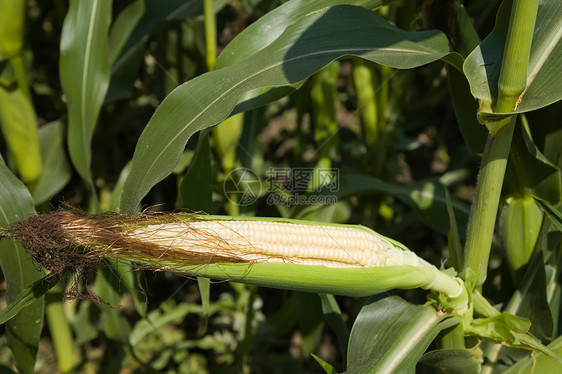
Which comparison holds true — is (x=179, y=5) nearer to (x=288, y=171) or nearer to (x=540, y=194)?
(x=288, y=171)

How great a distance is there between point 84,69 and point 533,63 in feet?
2.96

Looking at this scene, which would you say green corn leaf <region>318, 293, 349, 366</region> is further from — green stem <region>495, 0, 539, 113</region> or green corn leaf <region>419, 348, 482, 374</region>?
green stem <region>495, 0, 539, 113</region>

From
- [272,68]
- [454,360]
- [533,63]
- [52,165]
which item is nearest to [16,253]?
[272,68]

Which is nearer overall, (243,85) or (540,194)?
→ (243,85)

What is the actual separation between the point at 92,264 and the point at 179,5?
3.08ft

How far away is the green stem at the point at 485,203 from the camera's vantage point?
81cm

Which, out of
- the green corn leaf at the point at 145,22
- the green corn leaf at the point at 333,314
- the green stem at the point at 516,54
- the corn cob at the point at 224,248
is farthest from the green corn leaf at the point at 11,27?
the green stem at the point at 516,54

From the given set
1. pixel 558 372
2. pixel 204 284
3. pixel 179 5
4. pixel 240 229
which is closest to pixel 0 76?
pixel 179 5

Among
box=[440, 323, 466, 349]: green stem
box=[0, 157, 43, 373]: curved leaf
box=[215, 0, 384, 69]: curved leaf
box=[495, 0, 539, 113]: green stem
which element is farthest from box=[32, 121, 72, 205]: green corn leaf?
box=[495, 0, 539, 113]: green stem

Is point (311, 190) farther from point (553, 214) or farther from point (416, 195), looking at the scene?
point (553, 214)

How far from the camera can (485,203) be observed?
835 mm

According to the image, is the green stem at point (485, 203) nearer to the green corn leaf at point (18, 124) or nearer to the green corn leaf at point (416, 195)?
the green corn leaf at point (416, 195)

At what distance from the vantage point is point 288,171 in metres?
1.64

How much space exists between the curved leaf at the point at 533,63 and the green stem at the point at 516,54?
0.07 ft
